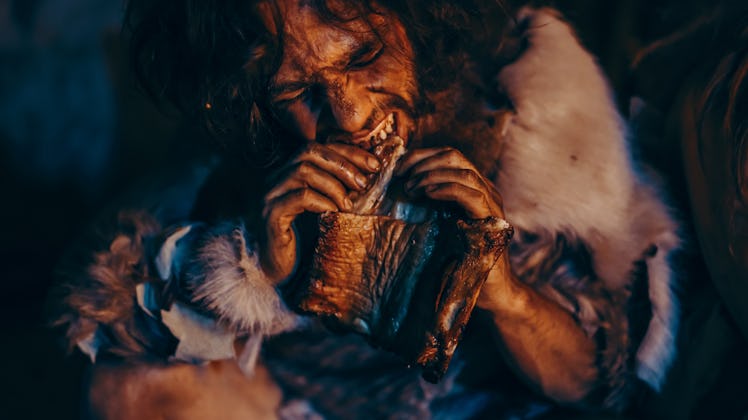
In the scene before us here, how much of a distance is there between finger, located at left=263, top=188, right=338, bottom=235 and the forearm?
0.85 feet

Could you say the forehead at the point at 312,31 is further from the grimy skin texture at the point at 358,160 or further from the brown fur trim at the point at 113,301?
the brown fur trim at the point at 113,301

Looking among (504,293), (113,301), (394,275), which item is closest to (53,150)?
(113,301)

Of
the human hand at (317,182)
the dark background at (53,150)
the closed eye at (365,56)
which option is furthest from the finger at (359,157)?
the dark background at (53,150)

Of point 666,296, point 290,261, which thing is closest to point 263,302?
point 290,261

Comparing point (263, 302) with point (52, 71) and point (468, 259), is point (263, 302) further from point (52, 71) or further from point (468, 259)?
point (52, 71)

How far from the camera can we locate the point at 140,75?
3.29 feet

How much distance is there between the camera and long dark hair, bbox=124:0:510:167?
79 centimetres

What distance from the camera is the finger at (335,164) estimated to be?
0.77 metres

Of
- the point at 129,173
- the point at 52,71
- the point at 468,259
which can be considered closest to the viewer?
the point at 468,259

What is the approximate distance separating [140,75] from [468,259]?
2.08 ft

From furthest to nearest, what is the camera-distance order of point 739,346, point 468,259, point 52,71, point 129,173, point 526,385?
1. point 129,173
2. point 52,71
3. point 526,385
4. point 739,346
5. point 468,259

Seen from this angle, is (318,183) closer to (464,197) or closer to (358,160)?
(358,160)

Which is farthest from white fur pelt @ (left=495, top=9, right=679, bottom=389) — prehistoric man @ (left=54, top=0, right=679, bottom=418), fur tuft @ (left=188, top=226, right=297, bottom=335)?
fur tuft @ (left=188, top=226, right=297, bottom=335)

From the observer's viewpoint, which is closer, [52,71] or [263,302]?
[263,302]
